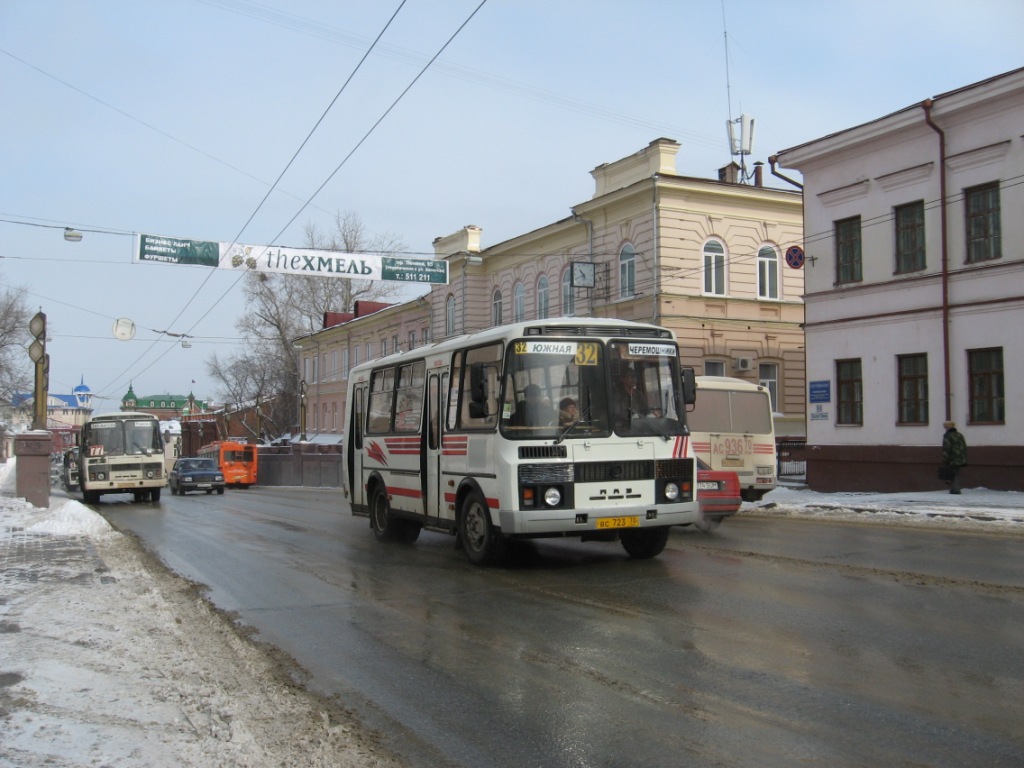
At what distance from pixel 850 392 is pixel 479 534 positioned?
54.5ft

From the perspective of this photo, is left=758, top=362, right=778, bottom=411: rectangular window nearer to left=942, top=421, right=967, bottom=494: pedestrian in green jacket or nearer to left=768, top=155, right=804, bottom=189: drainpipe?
left=768, top=155, right=804, bottom=189: drainpipe

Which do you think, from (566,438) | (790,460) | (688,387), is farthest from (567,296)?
(566,438)

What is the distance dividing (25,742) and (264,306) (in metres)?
66.1

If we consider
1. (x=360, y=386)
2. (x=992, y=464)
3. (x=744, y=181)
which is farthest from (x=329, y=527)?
(x=744, y=181)

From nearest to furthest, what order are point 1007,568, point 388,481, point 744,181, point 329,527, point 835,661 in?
point 835,661 < point 1007,568 < point 388,481 < point 329,527 < point 744,181

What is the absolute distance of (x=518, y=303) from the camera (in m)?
41.5

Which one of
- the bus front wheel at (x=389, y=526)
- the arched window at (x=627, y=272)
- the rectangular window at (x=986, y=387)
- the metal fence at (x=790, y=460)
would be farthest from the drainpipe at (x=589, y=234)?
the bus front wheel at (x=389, y=526)

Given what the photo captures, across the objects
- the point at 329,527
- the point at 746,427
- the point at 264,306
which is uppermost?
the point at 264,306

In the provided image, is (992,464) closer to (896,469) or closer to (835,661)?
(896,469)

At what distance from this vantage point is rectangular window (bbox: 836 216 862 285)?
25.0 m

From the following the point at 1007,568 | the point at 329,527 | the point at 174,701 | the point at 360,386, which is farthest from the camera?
the point at 329,527

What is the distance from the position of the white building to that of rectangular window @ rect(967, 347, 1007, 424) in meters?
0.03

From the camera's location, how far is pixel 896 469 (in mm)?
23516

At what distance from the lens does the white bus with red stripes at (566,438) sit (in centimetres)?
1057
